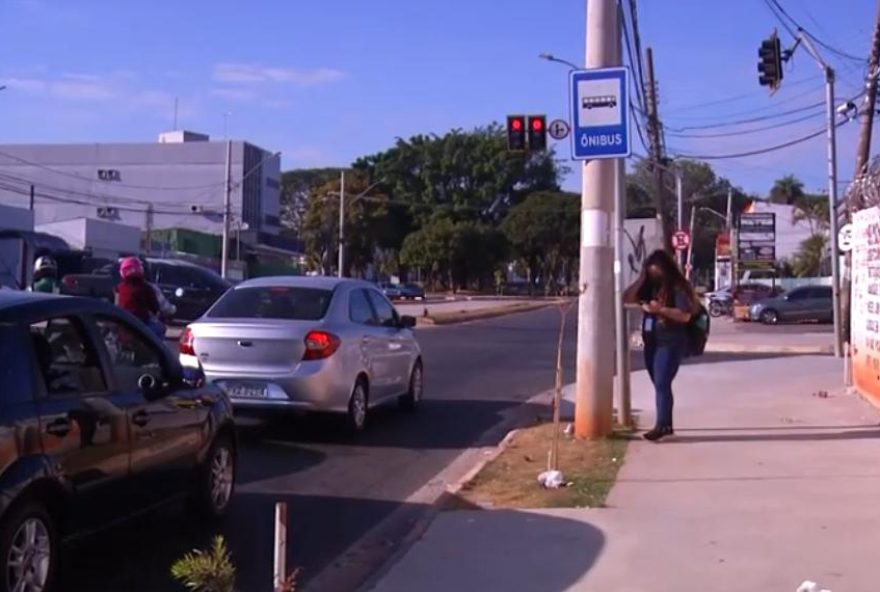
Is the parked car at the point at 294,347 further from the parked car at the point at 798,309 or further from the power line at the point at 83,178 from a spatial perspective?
the power line at the point at 83,178

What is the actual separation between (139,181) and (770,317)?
211ft

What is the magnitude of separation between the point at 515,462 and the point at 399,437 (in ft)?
8.12

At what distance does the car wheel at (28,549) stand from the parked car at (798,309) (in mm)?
41985

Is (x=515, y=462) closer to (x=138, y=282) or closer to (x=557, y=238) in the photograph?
(x=138, y=282)

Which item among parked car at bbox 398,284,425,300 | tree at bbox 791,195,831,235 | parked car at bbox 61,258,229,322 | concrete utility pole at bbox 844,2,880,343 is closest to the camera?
concrete utility pole at bbox 844,2,880,343

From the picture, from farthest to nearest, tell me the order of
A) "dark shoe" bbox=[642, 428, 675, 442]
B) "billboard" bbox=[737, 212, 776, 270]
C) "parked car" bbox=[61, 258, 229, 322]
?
"billboard" bbox=[737, 212, 776, 270] < "parked car" bbox=[61, 258, 229, 322] < "dark shoe" bbox=[642, 428, 675, 442]

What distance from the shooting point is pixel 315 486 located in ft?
32.4

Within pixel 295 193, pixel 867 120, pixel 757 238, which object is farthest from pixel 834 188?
pixel 295 193

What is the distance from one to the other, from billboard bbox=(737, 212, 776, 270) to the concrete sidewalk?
50.1 metres

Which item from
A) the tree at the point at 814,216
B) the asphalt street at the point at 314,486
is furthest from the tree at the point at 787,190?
the asphalt street at the point at 314,486

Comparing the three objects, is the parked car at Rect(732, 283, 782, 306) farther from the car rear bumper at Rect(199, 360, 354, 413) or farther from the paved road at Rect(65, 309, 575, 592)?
the car rear bumper at Rect(199, 360, 354, 413)

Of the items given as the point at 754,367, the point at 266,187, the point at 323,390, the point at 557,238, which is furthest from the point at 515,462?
the point at 266,187

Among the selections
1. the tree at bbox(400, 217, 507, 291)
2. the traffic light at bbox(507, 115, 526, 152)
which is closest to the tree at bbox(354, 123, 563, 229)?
the tree at bbox(400, 217, 507, 291)

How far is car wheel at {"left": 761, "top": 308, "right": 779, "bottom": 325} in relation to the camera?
45.9 m
